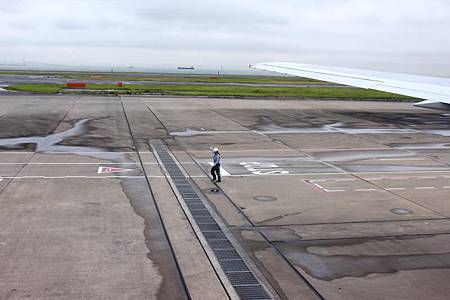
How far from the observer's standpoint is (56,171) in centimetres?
2256

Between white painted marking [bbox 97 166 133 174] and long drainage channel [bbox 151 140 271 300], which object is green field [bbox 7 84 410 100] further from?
long drainage channel [bbox 151 140 271 300]

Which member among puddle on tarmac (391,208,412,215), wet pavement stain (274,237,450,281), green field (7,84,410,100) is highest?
green field (7,84,410,100)

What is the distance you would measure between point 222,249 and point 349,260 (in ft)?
11.3

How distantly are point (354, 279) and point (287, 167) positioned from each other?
43.5ft

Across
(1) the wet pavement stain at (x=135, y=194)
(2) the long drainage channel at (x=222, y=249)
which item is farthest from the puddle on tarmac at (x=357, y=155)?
(1) the wet pavement stain at (x=135, y=194)

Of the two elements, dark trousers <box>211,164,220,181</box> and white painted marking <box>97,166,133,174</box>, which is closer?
dark trousers <box>211,164,220,181</box>

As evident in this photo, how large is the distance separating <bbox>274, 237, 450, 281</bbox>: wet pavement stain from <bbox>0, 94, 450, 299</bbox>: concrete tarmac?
0.05 metres

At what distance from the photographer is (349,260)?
1269 centimetres

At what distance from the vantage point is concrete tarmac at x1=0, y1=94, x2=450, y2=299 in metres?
11.2

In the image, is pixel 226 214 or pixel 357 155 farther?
pixel 357 155

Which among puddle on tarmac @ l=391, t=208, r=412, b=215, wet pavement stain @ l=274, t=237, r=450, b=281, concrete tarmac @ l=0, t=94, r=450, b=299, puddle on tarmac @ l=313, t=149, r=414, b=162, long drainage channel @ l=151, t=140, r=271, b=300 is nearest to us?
long drainage channel @ l=151, t=140, r=271, b=300

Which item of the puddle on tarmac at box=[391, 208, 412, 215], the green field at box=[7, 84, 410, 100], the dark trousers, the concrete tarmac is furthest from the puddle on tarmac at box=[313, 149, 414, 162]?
the green field at box=[7, 84, 410, 100]

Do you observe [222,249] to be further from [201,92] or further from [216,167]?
[201,92]

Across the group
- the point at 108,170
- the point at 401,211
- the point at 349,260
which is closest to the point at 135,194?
the point at 108,170
